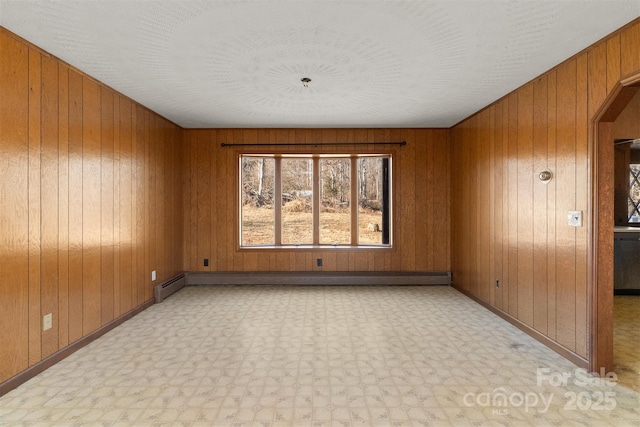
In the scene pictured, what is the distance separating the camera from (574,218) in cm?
256

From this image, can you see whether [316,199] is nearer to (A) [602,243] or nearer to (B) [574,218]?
(B) [574,218]

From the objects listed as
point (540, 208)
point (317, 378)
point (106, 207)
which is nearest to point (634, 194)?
point (540, 208)

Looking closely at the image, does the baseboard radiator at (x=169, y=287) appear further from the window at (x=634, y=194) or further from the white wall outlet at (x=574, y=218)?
the window at (x=634, y=194)

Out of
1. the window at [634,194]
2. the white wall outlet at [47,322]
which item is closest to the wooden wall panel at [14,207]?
the white wall outlet at [47,322]

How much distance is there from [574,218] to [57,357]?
429 cm

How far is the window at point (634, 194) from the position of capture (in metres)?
5.06

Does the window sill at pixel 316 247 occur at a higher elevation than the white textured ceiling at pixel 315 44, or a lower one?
lower

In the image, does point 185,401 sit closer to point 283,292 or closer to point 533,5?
point 283,292

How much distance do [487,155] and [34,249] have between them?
457cm

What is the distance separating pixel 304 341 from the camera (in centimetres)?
297

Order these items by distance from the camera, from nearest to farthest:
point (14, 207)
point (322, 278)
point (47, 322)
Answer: point (14, 207)
point (47, 322)
point (322, 278)

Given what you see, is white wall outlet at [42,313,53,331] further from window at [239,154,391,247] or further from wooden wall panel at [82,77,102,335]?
window at [239,154,391,247]

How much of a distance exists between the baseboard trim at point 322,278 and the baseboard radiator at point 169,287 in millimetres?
154

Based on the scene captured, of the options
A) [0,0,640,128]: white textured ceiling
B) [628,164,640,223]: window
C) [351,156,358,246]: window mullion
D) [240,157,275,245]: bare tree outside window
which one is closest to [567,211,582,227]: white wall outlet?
[0,0,640,128]: white textured ceiling
